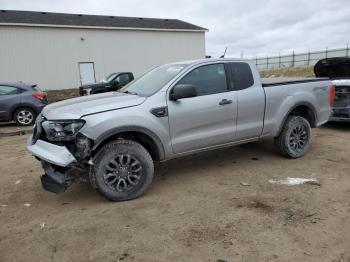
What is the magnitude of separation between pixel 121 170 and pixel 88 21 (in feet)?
83.6

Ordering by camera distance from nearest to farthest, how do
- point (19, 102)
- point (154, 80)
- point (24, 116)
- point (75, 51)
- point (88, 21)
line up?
point (154, 80), point (19, 102), point (24, 116), point (75, 51), point (88, 21)

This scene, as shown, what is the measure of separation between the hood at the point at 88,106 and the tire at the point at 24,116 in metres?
7.29

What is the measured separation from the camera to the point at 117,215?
392 cm

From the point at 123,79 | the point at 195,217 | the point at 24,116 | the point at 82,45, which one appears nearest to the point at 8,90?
the point at 24,116

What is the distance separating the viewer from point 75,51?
2578 centimetres

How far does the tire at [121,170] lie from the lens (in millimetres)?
4117

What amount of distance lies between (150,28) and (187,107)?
25369 millimetres

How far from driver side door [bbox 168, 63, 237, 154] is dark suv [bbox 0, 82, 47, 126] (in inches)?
315

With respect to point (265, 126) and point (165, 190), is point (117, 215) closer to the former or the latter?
point (165, 190)

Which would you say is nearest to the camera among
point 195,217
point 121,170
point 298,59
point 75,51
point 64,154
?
point 195,217

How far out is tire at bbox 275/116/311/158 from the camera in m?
5.77

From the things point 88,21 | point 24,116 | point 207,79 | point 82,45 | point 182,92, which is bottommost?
point 24,116

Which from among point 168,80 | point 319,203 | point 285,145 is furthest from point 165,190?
point 285,145

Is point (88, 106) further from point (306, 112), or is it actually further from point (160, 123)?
point (306, 112)
